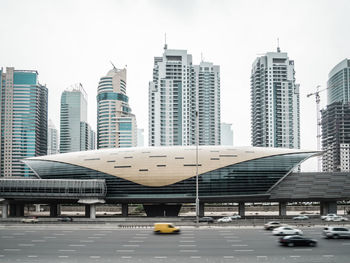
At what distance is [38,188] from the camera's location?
92.9 m

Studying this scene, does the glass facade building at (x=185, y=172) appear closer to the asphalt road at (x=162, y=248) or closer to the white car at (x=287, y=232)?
the asphalt road at (x=162, y=248)

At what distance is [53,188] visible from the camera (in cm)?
9306

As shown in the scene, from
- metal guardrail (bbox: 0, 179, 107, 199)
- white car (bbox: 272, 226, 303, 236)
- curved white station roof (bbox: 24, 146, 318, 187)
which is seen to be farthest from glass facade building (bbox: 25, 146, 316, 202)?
white car (bbox: 272, 226, 303, 236)

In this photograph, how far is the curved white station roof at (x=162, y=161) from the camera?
93.2 metres

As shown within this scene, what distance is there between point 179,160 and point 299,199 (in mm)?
34808

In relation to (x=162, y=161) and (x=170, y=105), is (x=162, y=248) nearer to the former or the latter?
(x=162, y=161)

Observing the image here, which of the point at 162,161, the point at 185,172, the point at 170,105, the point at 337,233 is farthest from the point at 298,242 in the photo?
the point at 170,105

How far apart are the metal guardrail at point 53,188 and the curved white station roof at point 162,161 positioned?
551 cm

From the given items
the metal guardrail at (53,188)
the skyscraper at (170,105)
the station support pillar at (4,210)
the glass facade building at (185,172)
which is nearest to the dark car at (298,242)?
the glass facade building at (185,172)

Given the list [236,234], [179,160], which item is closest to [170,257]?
[236,234]

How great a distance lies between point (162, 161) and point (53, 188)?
96.9 ft

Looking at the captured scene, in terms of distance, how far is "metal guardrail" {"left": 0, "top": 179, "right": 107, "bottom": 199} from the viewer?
92188mm

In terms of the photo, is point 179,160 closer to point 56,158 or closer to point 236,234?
point 56,158

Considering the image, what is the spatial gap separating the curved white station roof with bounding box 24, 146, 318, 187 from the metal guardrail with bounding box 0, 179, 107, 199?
18.1ft
